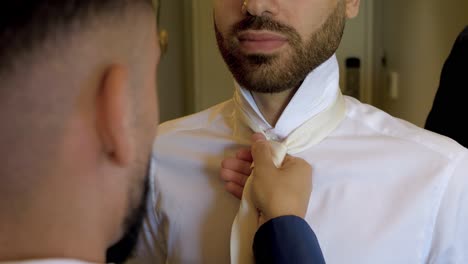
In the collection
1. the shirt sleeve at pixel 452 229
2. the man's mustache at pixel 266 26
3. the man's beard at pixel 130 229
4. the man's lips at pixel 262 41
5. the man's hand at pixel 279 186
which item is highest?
the man's mustache at pixel 266 26

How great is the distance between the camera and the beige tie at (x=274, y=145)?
933 mm

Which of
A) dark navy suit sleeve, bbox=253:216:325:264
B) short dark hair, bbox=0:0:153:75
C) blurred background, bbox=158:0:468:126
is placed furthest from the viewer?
blurred background, bbox=158:0:468:126

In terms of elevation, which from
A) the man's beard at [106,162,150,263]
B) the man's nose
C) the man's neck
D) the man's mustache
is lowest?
the man's neck

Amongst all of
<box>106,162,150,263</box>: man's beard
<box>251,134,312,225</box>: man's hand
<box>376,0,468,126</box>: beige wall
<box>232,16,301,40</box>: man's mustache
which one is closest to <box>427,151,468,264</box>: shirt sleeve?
<box>251,134,312,225</box>: man's hand

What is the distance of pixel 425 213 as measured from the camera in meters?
0.95

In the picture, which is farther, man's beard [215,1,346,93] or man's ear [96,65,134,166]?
man's beard [215,1,346,93]

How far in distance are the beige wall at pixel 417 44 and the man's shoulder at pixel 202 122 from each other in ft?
2.84

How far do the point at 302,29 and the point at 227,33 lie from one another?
0.13 metres

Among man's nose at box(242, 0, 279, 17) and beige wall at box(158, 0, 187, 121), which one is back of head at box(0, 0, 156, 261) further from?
beige wall at box(158, 0, 187, 121)

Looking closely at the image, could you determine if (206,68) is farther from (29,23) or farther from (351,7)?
(29,23)

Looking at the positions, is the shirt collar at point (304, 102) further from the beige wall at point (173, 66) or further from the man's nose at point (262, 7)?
the beige wall at point (173, 66)

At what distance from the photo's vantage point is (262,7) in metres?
1.00

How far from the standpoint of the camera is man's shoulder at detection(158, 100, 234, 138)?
44.3 inches

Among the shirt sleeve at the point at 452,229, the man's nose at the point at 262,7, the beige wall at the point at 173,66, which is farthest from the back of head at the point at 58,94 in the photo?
the beige wall at the point at 173,66
